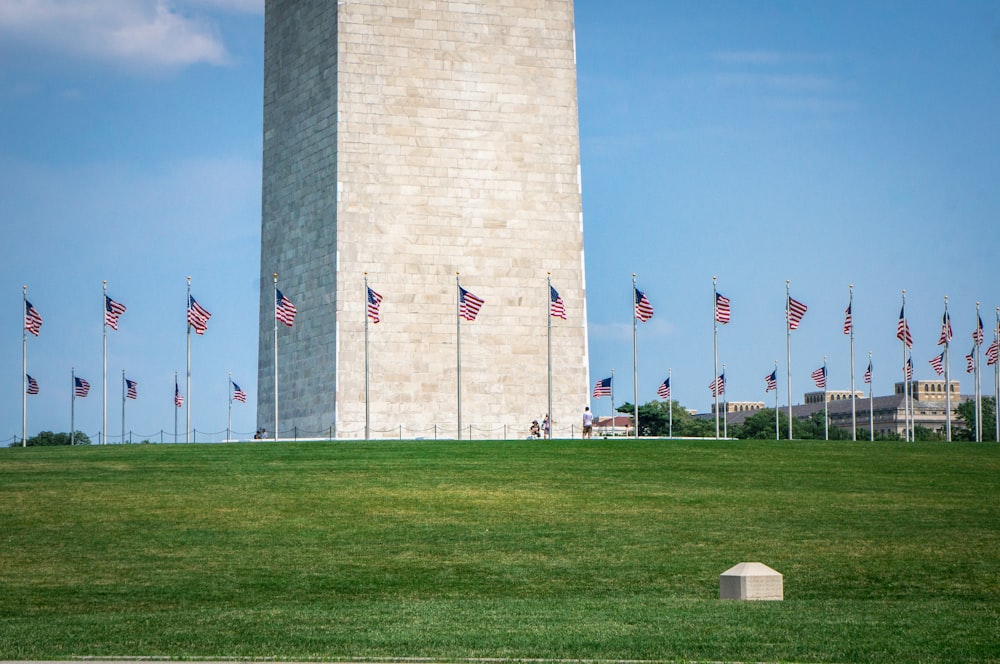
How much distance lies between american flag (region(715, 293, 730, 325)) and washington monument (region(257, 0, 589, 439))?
296 inches

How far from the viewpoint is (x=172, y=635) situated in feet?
59.1

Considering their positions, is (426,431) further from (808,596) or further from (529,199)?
(808,596)

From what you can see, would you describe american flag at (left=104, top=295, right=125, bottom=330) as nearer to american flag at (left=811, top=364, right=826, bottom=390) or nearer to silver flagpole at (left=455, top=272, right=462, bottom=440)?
silver flagpole at (left=455, top=272, right=462, bottom=440)

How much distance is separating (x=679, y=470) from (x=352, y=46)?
29366 millimetres

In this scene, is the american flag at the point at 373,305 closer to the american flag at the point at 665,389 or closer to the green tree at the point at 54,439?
the american flag at the point at 665,389

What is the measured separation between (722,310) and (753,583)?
37.0 meters

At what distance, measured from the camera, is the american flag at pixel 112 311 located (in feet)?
184

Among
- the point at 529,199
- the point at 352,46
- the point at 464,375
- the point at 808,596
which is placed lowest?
the point at 808,596

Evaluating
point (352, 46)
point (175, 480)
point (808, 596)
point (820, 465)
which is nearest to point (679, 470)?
point (820, 465)

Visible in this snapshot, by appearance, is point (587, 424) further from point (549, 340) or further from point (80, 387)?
point (80, 387)

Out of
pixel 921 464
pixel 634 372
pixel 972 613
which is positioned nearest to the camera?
pixel 972 613

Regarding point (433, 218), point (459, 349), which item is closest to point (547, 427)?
point (459, 349)

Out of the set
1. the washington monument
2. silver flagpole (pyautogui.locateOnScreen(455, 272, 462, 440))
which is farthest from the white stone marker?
the washington monument

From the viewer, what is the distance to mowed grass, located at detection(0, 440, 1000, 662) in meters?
17.5
